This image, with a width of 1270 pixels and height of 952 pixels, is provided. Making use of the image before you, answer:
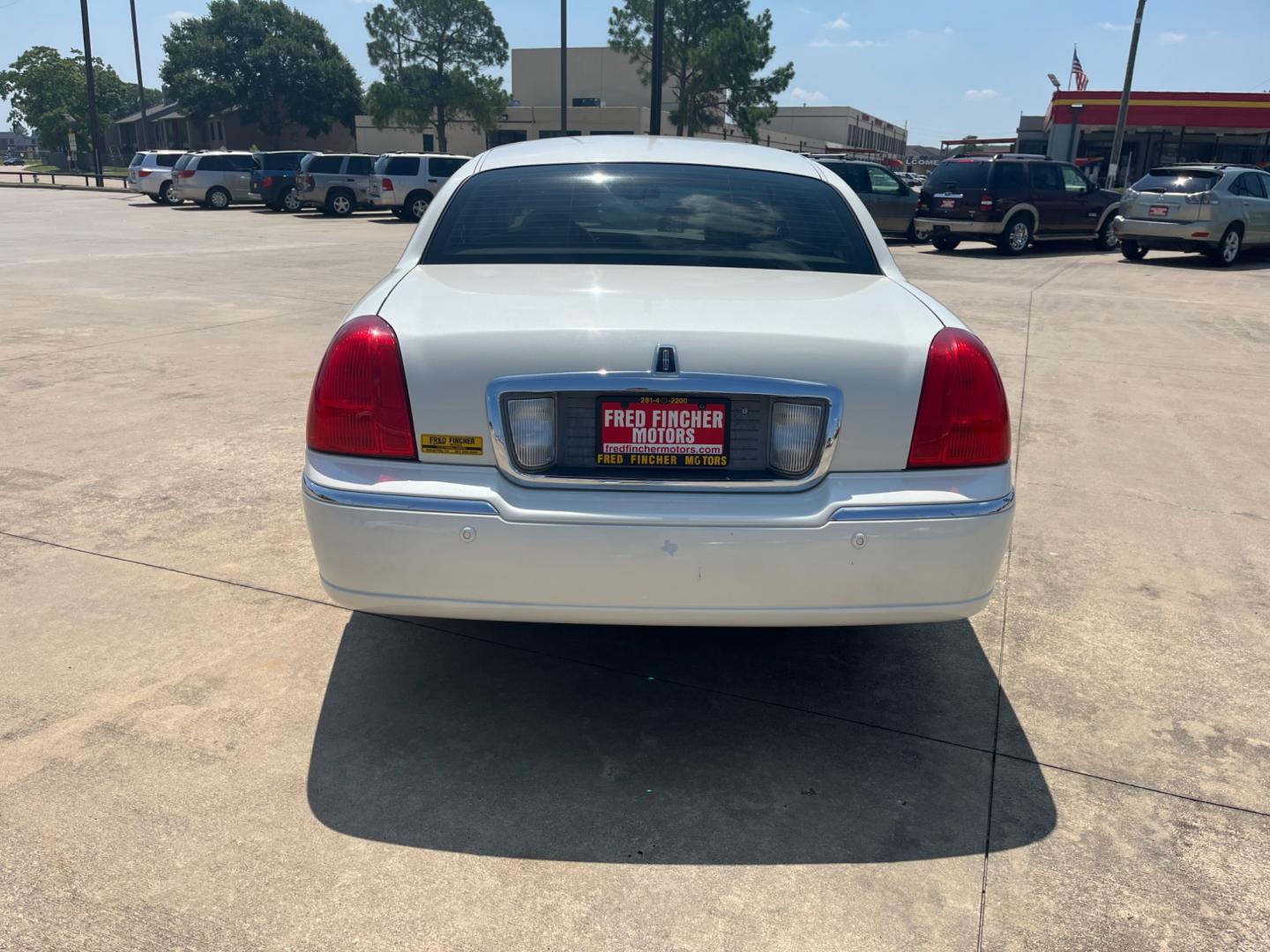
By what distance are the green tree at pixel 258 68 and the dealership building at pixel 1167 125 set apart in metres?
55.2

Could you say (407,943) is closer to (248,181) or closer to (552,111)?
(248,181)

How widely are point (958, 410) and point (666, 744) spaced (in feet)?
4.12

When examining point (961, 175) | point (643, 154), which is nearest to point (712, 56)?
point (961, 175)

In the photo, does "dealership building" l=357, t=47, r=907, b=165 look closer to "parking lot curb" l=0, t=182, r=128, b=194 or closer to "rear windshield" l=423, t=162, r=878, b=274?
"parking lot curb" l=0, t=182, r=128, b=194

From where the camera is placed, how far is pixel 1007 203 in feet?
63.5

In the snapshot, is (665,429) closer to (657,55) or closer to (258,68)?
(657,55)

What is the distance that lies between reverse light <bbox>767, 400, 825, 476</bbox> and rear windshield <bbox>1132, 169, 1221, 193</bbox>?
58.6 feet

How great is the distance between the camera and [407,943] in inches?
86.0

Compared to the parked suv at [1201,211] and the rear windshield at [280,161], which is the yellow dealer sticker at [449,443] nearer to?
the parked suv at [1201,211]

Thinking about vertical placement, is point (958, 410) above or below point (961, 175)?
below

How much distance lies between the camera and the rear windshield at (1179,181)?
17.4 metres

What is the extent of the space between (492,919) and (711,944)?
488mm

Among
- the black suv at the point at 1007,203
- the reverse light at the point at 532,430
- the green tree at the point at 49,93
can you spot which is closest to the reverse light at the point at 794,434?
the reverse light at the point at 532,430

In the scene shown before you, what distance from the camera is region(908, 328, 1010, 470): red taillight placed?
104 inches
